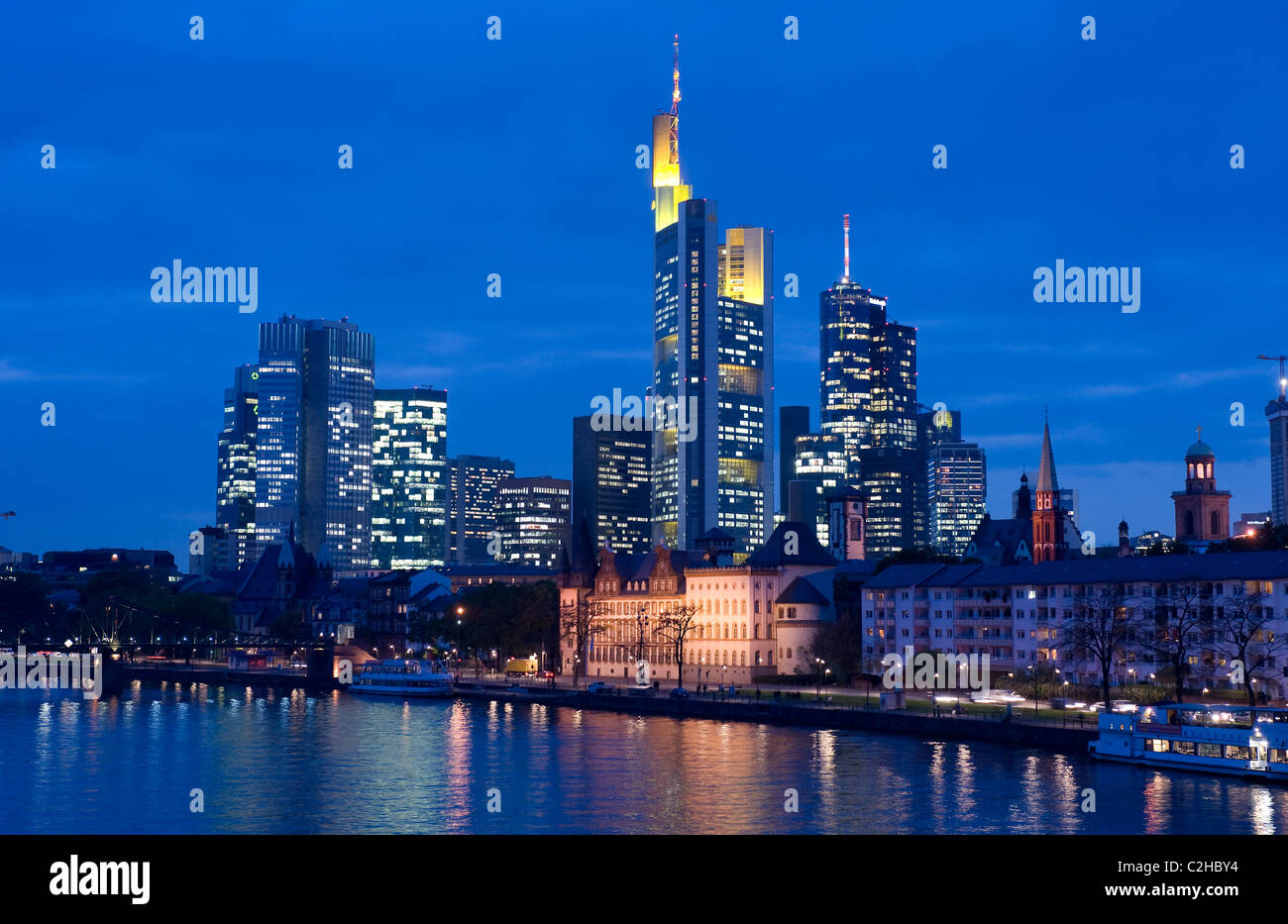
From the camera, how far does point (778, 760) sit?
87062 mm

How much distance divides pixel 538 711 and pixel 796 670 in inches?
1383

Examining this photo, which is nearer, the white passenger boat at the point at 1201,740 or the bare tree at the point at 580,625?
the white passenger boat at the point at 1201,740

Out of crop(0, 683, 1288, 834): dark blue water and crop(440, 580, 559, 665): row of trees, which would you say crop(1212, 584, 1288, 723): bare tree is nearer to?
crop(0, 683, 1288, 834): dark blue water

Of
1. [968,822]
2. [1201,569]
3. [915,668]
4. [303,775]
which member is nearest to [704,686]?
[915,668]

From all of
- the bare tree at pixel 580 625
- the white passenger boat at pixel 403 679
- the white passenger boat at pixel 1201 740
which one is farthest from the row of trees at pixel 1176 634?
the bare tree at pixel 580 625

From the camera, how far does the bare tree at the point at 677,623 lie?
17138 cm

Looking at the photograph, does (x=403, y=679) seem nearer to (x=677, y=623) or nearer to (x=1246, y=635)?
(x=677, y=623)

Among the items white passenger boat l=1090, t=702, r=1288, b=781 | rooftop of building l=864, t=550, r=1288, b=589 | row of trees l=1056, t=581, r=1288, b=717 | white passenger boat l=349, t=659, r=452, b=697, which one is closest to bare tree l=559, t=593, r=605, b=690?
white passenger boat l=349, t=659, r=452, b=697

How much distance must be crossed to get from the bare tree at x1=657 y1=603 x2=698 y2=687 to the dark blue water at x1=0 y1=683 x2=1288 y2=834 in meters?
53.9

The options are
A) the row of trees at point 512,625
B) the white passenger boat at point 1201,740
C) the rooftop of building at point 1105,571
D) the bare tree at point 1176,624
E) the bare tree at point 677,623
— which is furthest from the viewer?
the row of trees at point 512,625

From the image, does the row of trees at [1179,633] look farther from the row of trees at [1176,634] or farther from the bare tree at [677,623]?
the bare tree at [677,623]

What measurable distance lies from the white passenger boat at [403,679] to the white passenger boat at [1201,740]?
284 ft

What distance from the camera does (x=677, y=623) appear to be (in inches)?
6791
